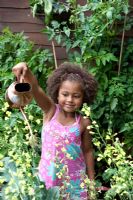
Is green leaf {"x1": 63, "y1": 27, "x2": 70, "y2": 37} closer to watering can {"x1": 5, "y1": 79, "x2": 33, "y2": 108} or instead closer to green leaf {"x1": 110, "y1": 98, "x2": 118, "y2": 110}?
green leaf {"x1": 110, "y1": 98, "x2": 118, "y2": 110}

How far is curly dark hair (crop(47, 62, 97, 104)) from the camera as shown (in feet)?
9.03

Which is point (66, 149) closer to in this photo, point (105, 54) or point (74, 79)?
point (74, 79)

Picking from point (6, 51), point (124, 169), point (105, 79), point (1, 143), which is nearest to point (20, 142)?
point (1, 143)

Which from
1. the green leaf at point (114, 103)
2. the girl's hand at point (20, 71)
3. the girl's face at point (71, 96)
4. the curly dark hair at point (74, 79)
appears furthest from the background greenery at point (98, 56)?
the girl's hand at point (20, 71)

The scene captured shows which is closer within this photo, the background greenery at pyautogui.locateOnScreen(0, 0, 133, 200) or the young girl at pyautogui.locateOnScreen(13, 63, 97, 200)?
Result: the young girl at pyautogui.locateOnScreen(13, 63, 97, 200)

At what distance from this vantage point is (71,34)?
13.8ft

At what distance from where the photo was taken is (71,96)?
269 cm

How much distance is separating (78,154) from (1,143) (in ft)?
3.17

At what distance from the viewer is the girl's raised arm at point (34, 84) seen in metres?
2.42

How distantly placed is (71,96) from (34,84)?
247 millimetres

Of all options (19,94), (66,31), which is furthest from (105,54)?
(19,94)

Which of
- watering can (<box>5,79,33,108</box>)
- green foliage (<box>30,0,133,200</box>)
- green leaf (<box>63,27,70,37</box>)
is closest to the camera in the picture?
watering can (<box>5,79,33,108</box>)

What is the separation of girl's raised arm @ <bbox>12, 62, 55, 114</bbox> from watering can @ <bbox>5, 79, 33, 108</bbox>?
0.06m

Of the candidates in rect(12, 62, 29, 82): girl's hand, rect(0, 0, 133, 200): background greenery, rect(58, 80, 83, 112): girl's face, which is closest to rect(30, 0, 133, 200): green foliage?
rect(0, 0, 133, 200): background greenery
